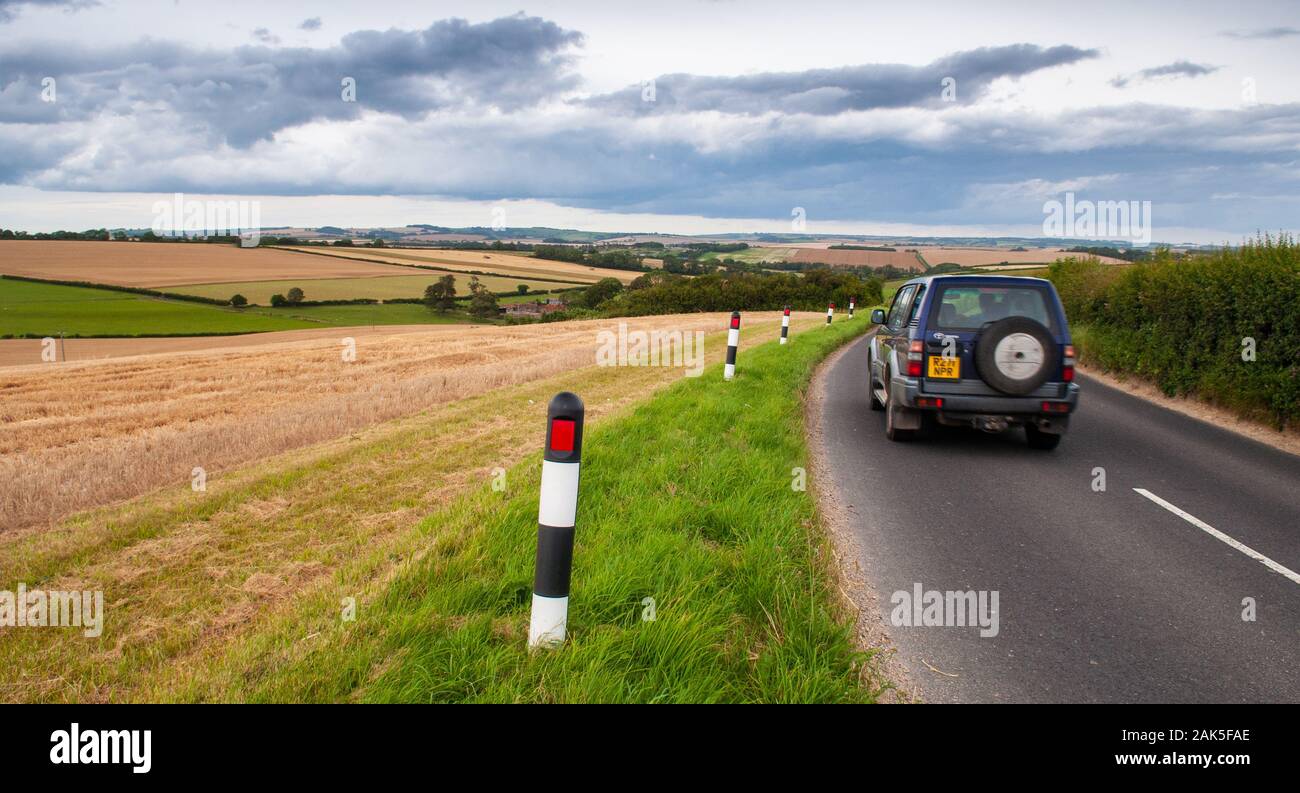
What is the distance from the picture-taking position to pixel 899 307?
10469 mm

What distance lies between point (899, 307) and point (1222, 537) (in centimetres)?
533

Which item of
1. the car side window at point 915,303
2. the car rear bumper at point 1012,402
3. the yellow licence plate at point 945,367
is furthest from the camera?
the car side window at point 915,303

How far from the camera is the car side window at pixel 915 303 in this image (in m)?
8.91

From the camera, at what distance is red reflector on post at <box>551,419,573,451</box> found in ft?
10.4

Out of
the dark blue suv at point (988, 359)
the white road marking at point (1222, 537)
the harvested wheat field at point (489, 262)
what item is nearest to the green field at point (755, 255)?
the harvested wheat field at point (489, 262)

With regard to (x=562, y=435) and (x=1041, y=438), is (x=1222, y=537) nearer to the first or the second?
(x=1041, y=438)

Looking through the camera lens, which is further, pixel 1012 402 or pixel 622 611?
pixel 1012 402

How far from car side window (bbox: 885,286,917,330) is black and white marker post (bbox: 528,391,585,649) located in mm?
7410

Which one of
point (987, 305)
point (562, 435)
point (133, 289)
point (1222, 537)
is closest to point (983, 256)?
point (987, 305)

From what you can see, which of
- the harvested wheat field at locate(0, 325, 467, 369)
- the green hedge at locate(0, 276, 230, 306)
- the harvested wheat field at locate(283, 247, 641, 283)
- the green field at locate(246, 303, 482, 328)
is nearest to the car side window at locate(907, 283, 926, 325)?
the harvested wheat field at locate(0, 325, 467, 369)

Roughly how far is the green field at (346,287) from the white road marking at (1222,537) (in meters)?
51.8

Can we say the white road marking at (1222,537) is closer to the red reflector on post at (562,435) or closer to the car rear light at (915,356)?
the car rear light at (915,356)
